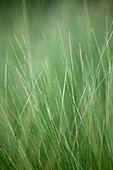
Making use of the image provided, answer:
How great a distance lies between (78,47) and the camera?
85 cm

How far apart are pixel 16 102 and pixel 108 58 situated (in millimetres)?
435

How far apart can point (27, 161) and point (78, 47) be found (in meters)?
0.53

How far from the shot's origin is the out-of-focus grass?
0.73m

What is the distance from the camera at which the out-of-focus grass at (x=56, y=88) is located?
0.73 m

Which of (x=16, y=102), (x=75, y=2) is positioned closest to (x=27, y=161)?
(x=16, y=102)

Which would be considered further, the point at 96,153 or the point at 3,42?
the point at 3,42

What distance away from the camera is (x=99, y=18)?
2.81ft

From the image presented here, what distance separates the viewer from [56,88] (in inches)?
31.5

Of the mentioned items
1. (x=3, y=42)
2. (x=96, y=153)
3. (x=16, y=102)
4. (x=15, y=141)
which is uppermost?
(x=3, y=42)

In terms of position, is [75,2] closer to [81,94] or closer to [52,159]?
[81,94]

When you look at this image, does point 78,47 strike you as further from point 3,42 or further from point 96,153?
point 96,153

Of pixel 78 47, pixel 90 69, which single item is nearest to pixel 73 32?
pixel 78 47

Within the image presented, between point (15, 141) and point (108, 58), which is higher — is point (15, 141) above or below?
below

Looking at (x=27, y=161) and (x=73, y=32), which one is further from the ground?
(x=73, y=32)
